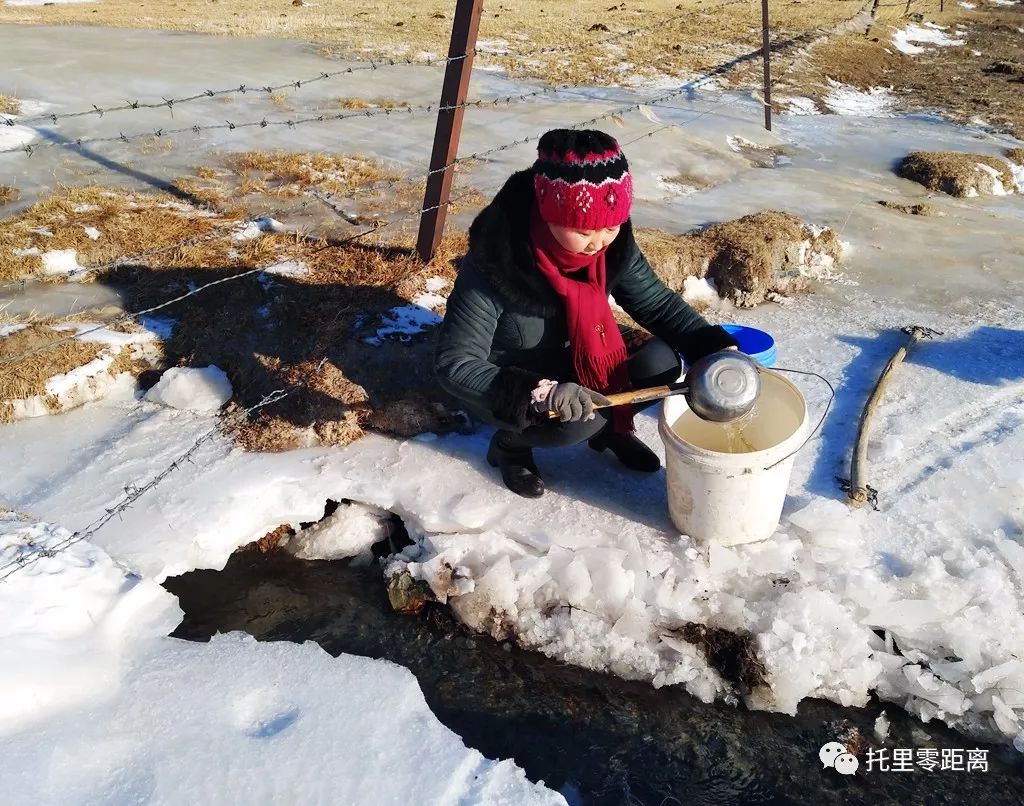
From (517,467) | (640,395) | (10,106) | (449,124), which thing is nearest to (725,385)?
(640,395)

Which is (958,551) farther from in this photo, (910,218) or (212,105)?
(212,105)

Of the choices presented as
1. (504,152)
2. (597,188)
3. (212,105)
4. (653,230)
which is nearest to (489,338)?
(597,188)

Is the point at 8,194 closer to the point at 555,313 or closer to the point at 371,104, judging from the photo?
the point at 371,104

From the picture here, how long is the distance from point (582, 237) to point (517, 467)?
119cm

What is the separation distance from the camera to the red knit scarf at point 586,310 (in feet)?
10.7

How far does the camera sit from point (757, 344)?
4465 millimetres

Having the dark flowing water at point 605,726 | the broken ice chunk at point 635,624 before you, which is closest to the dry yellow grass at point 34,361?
the dark flowing water at point 605,726

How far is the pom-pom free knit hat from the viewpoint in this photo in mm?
2902

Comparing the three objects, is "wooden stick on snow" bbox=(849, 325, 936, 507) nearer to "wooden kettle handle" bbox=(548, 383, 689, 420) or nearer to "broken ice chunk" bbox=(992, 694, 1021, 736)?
"broken ice chunk" bbox=(992, 694, 1021, 736)

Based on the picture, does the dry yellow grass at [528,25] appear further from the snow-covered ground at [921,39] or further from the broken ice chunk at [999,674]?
the broken ice chunk at [999,674]

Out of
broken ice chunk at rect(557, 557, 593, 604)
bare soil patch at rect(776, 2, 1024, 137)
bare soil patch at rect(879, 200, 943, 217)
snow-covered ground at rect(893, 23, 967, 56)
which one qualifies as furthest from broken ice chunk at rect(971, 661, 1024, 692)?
snow-covered ground at rect(893, 23, 967, 56)

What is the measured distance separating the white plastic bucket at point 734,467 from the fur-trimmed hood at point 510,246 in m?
0.75

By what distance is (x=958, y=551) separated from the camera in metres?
3.40

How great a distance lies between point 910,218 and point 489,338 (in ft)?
18.1
